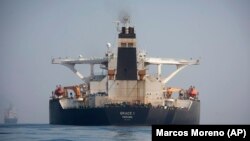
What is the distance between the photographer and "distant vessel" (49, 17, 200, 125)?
4131 inches

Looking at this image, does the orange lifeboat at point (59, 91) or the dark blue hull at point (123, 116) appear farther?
the orange lifeboat at point (59, 91)

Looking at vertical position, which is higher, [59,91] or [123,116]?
[59,91]

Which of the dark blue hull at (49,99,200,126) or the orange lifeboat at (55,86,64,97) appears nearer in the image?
the dark blue hull at (49,99,200,126)

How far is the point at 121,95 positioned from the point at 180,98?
55.6ft

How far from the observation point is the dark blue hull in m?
104

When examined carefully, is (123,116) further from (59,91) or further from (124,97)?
(59,91)

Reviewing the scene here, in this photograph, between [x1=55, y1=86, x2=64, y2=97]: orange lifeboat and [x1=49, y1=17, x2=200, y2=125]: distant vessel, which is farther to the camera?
[x1=55, y1=86, x2=64, y2=97]: orange lifeboat

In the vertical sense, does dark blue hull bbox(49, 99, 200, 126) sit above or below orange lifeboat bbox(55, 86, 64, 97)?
below

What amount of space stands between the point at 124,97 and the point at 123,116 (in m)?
4.77

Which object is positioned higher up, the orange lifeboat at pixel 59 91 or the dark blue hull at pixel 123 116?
the orange lifeboat at pixel 59 91

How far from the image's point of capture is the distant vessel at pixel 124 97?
105m

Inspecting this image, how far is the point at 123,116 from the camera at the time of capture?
105 metres

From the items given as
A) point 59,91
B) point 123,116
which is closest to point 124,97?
point 123,116

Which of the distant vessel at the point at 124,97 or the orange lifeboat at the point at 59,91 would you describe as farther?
the orange lifeboat at the point at 59,91
